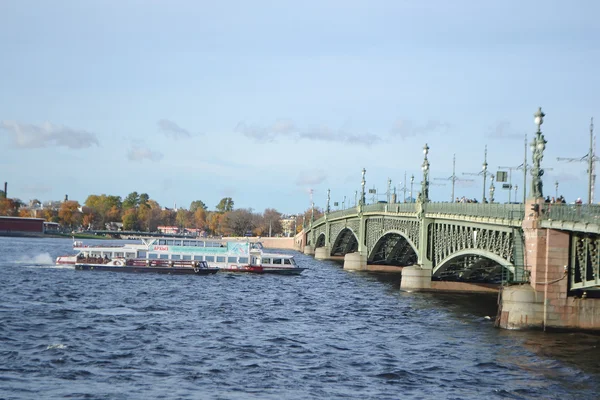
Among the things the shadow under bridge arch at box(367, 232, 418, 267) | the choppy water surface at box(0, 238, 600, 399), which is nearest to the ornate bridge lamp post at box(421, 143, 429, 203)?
the choppy water surface at box(0, 238, 600, 399)

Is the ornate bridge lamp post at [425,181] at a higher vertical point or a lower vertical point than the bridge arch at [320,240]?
higher

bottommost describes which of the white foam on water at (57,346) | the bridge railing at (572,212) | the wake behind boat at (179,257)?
the white foam on water at (57,346)

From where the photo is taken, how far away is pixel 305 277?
99438 mm

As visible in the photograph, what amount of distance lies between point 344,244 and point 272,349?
102841 mm

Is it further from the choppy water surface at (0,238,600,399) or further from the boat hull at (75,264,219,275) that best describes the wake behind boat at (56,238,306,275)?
the choppy water surface at (0,238,600,399)

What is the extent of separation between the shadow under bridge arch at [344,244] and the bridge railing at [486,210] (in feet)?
230

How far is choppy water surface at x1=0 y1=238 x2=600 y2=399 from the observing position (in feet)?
111

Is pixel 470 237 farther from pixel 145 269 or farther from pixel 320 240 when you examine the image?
pixel 320 240

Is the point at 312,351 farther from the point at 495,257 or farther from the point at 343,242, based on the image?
the point at 343,242

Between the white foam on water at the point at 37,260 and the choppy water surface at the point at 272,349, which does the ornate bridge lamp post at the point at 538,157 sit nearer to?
the choppy water surface at the point at 272,349

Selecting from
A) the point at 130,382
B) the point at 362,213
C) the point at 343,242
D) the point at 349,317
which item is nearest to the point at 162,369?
the point at 130,382

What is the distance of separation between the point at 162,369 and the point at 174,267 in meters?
58.0

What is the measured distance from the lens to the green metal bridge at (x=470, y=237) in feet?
145

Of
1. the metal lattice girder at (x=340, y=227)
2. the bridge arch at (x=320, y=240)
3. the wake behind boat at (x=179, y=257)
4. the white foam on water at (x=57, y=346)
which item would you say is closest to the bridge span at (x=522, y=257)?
the white foam on water at (x=57, y=346)
